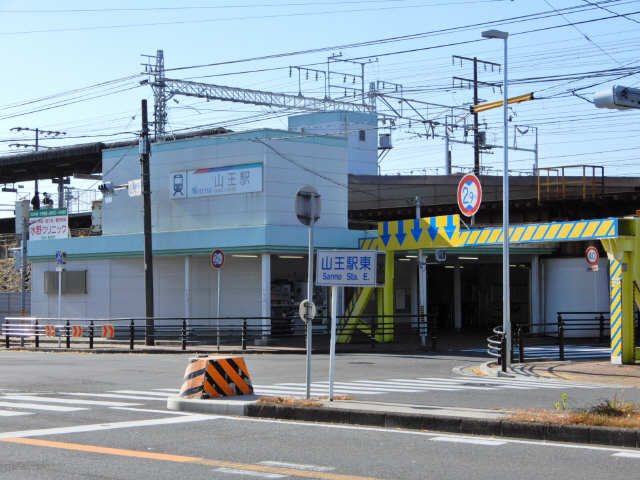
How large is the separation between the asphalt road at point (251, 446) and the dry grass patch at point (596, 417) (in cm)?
56

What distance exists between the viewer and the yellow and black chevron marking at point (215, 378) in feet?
43.8

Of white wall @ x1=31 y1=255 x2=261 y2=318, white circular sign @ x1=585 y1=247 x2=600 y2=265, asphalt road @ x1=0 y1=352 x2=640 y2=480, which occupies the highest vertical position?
white circular sign @ x1=585 y1=247 x2=600 y2=265

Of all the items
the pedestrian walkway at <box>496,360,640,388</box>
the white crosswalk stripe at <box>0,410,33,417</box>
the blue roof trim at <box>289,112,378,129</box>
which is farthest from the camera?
the blue roof trim at <box>289,112,378,129</box>

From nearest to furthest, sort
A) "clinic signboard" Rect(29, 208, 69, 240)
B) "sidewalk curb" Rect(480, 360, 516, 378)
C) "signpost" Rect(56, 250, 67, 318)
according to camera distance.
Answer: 1. "sidewalk curb" Rect(480, 360, 516, 378)
2. "signpost" Rect(56, 250, 67, 318)
3. "clinic signboard" Rect(29, 208, 69, 240)

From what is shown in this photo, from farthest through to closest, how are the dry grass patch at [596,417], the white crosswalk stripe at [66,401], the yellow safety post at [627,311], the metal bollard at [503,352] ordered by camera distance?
1. the yellow safety post at [627,311]
2. the metal bollard at [503,352]
3. the white crosswalk stripe at [66,401]
4. the dry grass patch at [596,417]

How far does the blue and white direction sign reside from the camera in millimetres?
13078

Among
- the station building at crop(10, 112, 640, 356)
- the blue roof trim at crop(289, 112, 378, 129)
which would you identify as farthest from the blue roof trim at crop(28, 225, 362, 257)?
the blue roof trim at crop(289, 112, 378, 129)

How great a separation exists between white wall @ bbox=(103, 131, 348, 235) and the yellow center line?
22.9 meters

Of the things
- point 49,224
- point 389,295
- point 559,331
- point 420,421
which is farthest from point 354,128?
point 420,421

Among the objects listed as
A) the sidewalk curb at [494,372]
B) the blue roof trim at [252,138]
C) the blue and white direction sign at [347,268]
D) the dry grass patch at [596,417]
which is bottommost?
the sidewalk curb at [494,372]

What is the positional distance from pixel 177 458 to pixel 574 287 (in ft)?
92.2

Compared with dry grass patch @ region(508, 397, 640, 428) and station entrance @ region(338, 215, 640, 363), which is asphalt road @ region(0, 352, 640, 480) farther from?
station entrance @ region(338, 215, 640, 363)

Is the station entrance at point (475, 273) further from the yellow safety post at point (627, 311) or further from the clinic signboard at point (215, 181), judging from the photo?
the clinic signboard at point (215, 181)

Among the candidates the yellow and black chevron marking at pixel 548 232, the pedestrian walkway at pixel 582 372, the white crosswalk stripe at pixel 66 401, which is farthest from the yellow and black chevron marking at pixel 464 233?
the white crosswalk stripe at pixel 66 401
